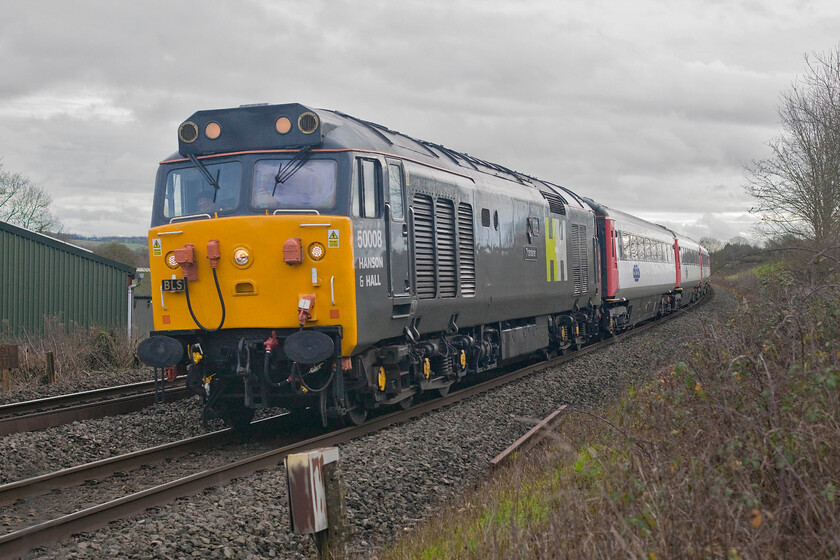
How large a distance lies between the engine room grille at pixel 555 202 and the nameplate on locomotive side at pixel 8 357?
9.35 m

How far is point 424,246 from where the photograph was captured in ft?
32.2

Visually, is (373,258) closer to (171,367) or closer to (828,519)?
(171,367)

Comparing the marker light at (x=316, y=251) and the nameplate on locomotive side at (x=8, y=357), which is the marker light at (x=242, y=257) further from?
the nameplate on locomotive side at (x=8, y=357)

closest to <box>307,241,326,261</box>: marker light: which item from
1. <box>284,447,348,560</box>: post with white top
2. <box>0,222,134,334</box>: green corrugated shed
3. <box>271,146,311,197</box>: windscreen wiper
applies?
<box>271,146,311,197</box>: windscreen wiper

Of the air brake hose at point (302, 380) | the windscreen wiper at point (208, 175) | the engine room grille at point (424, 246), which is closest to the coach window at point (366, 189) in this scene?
the engine room grille at point (424, 246)

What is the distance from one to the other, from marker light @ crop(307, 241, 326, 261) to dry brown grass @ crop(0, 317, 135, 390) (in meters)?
8.01

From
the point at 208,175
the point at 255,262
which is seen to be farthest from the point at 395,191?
the point at 208,175

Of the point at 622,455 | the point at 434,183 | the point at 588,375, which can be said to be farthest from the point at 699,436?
the point at 588,375

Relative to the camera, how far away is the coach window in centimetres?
848

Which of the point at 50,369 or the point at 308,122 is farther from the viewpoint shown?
the point at 50,369

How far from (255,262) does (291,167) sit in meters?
1.07

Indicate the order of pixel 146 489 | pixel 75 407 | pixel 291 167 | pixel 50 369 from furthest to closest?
1. pixel 50 369
2. pixel 75 407
3. pixel 291 167
4. pixel 146 489

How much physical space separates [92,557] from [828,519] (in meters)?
4.08

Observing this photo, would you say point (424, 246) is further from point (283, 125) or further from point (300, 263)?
point (283, 125)
